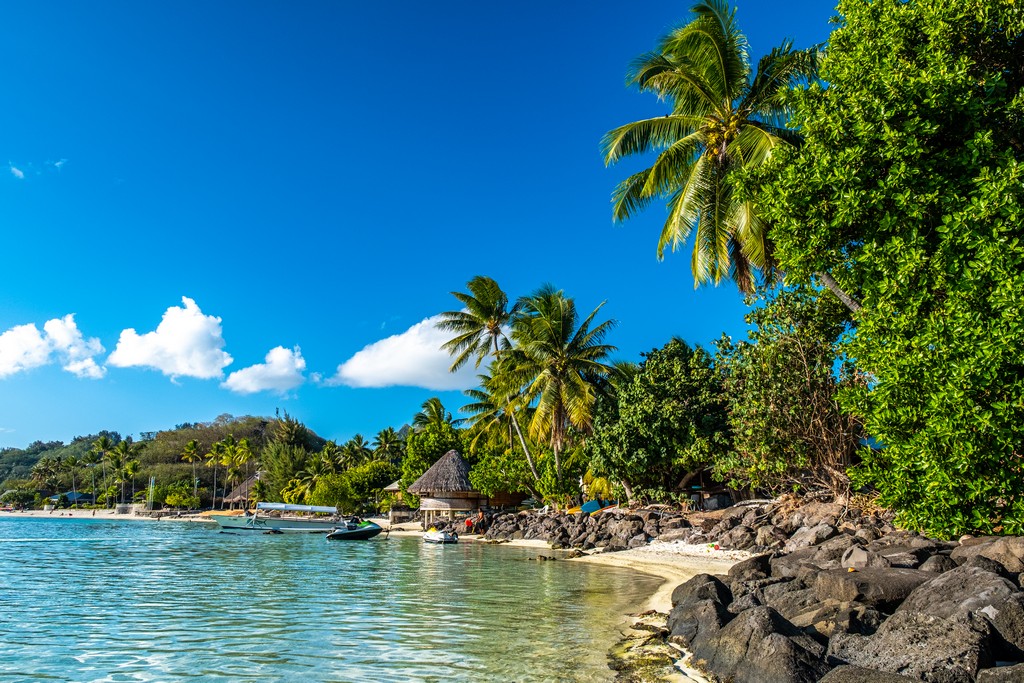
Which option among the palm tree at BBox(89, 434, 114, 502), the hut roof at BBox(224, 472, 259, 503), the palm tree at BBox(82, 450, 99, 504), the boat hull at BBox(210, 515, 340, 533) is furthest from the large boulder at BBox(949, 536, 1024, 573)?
the palm tree at BBox(82, 450, 99, 504)

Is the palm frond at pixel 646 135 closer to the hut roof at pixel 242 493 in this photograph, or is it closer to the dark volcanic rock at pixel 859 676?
the dark volcanic rock at pixel 859 676

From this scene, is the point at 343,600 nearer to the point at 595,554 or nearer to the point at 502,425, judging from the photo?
the point at 595,554

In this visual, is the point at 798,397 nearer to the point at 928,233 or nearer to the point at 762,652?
the point at 928,233

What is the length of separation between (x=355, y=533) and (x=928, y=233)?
2962 centimetres

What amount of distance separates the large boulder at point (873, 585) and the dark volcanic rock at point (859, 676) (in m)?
3.10

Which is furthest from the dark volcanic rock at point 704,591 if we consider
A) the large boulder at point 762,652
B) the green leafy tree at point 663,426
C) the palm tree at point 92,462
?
the palm tree at point 92,462

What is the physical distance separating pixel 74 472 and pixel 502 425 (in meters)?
83.1

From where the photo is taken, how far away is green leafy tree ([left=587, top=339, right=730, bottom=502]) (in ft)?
81.8

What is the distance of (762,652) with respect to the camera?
624cm

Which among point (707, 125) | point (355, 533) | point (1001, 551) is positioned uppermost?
point (707, 125)

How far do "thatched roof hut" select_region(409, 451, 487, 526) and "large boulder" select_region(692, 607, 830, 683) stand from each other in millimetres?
33487

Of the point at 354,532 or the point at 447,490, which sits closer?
the point at 354,532

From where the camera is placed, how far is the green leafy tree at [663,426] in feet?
81.8

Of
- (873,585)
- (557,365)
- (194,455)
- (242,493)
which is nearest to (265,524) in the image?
(557,365)
